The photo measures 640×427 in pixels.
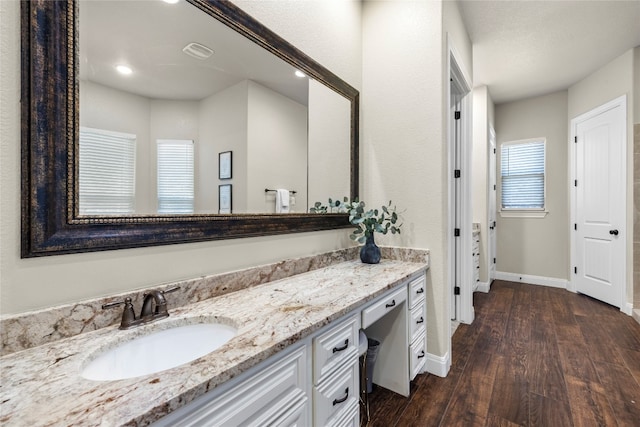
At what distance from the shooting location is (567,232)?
433 cm

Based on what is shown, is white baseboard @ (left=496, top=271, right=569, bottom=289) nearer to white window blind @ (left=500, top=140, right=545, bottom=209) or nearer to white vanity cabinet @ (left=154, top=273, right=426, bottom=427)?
white window blind @ (left=500, top=140, right=545, bottom=209)

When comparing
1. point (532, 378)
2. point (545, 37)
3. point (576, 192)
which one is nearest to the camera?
point (532, 378)

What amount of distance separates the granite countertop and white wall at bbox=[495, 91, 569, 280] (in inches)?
176

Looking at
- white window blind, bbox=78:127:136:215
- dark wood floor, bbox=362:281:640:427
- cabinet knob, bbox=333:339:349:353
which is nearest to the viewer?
white window blind, bbox=78:127:136:215

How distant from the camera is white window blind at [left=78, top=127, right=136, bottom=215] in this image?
0.93m

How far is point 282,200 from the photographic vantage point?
172 cm

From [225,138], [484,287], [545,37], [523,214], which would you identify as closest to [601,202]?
[523,214]

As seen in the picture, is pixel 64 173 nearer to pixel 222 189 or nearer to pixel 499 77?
pixel 222 189

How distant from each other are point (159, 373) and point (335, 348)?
645 millimetres

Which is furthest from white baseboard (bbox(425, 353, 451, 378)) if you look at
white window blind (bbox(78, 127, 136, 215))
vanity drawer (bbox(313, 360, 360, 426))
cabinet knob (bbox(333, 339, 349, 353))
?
white window blind (bbox(78, 127, 136, 215))

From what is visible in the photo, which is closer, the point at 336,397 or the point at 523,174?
the point at 336,397

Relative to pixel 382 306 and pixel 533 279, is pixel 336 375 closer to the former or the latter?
pixel 382 306

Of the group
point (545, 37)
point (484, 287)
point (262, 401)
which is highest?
point (545, 37)

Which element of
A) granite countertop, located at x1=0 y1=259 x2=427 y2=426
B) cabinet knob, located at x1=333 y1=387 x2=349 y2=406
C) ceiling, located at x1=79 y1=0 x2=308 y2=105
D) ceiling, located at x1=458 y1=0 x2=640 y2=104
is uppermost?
ceiling, located at x1=458 y1=0 x2=640 y2=104
